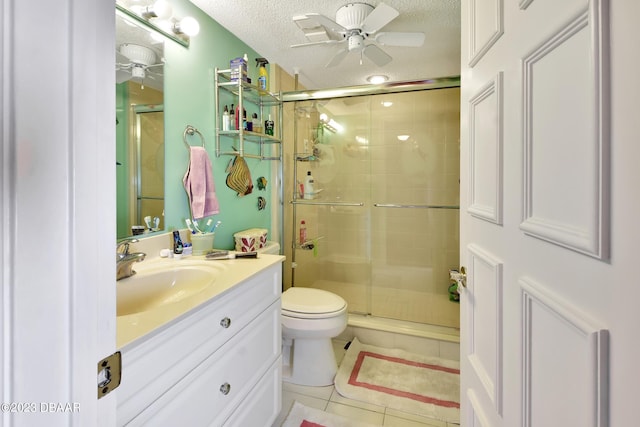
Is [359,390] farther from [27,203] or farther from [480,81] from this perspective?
[27,203]

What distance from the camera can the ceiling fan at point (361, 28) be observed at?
5.35 ft

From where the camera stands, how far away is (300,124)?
2779 mm

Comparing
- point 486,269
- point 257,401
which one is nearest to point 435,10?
point 486,269

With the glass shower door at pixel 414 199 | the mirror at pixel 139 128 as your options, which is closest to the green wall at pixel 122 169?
the mirror at pixel 139 128

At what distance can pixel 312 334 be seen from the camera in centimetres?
179

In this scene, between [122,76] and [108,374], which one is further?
[122,76]

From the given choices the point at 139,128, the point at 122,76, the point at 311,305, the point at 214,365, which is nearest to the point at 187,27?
the point at 122,76

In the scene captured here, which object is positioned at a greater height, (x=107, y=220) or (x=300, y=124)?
(x=300, y=124)

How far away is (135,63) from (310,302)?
1615 mm

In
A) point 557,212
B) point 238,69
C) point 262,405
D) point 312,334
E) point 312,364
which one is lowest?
point 312,364

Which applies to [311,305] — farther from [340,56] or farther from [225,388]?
[340,56]

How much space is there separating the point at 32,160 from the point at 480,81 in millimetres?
937

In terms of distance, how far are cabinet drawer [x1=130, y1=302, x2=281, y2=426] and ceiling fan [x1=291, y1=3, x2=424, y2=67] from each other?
1622 millimetres

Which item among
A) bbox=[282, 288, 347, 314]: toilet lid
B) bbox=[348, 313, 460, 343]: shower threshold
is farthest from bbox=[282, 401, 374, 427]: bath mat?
bbox=[348, 313, 460, 343]: shower threshold
